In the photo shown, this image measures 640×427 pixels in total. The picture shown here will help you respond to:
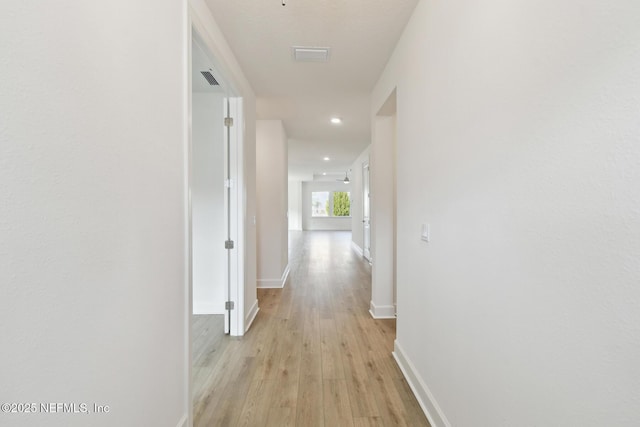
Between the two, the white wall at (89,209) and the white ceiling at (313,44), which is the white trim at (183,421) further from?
the white ceiling at (313,44)

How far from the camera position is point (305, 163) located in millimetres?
8531

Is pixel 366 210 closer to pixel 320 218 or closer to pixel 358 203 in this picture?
pixel 358 203

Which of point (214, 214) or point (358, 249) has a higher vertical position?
point (214, 214)

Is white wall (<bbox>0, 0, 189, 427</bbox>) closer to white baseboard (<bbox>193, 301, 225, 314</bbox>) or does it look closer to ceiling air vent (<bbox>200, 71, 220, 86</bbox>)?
ceiling air vent (<bbox>200, 71, 220, 86</bbox>)

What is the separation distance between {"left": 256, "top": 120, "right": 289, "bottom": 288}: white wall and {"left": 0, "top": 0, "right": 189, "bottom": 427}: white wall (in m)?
3.06

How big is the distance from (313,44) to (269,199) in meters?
2.59

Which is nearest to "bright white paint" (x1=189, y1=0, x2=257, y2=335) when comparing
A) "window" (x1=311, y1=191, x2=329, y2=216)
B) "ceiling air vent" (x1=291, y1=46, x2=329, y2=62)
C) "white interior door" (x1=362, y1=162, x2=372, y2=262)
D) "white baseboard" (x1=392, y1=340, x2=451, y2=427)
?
"ceiling air vent" (x1=291, y1=46, x2=329, y2=62)

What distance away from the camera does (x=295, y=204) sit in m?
14.1

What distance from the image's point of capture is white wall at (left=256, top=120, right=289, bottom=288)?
450 centimetres

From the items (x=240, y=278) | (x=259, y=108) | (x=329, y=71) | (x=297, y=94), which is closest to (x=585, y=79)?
(x=329, y=71)

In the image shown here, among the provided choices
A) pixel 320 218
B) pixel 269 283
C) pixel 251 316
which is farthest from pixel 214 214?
pixel 320 218

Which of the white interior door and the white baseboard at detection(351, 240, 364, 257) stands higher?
the white interior door

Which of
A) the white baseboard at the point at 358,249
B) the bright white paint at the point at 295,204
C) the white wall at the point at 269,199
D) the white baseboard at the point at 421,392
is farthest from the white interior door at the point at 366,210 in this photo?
the bright white paint at the point at 295,204

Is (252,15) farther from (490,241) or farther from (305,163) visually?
(305,163)
